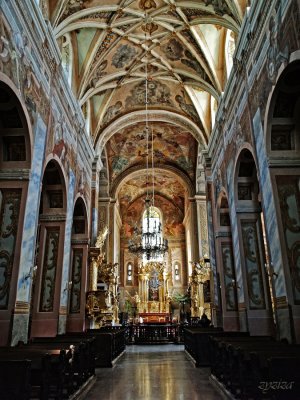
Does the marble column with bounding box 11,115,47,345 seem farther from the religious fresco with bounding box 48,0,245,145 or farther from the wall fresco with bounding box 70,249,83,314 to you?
the wall fresco with bounding box 70,249,83,314

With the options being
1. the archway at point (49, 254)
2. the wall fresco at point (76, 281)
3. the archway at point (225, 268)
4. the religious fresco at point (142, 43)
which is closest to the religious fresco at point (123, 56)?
the religious fresco at point (142, 43)

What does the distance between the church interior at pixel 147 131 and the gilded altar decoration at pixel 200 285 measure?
0.40 feet

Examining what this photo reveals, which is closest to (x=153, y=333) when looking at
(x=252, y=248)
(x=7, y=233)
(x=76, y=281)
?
(x=76, y=281)

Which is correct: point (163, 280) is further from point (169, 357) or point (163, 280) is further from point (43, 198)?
point (43, 198)

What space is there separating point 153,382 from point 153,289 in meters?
20.2

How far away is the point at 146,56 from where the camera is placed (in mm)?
14672

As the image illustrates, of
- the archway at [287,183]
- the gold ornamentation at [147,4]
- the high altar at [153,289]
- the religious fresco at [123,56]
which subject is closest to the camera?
the archway at [287,183]

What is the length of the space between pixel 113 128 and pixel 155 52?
471cm

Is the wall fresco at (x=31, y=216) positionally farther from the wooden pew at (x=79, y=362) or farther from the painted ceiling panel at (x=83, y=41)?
the painted ceiling panel at (x=83, y=41)

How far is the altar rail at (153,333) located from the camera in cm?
1758

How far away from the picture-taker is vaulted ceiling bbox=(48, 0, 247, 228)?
36.7 ft

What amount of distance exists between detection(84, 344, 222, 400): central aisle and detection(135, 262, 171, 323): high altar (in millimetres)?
16171

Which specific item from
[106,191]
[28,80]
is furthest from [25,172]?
[106,191]

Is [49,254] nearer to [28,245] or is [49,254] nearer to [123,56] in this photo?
[28,245]
